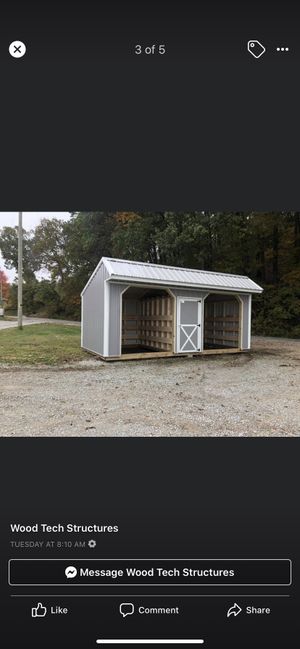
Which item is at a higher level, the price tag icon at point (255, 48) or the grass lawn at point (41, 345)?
the price tag icon at point (255, 48)

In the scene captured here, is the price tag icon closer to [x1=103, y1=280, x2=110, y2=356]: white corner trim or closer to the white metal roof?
the white metal roof

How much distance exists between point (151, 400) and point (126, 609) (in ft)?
10.2

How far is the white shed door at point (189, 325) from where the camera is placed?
818 centimetres

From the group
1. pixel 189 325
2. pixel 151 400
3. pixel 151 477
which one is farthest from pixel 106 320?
pixel 151 477

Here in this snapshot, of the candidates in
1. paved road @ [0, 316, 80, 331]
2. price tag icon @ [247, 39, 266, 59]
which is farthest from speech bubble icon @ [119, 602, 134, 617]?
paved road @ [0, 316, 80, 331]

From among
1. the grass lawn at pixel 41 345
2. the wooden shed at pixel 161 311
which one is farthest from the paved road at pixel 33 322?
the wooden shed at pixel 161 311

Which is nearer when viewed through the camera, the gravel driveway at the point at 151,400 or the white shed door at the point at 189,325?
the gravel driveway at the point at 151,400

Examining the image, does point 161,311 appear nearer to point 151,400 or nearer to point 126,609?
point 151,400

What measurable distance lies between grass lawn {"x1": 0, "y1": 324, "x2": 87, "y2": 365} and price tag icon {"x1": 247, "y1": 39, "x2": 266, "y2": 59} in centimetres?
633

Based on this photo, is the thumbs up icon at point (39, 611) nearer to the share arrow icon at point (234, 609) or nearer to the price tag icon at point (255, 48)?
the share arrow icon at point (234, 609)

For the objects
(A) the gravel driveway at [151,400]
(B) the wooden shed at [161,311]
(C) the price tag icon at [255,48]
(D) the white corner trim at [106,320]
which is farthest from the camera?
(B) the wooden shed at [161,311]

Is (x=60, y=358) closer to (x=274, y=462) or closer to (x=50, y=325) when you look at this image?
(x=50, y=325)

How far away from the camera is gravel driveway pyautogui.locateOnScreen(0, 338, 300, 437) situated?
286cm

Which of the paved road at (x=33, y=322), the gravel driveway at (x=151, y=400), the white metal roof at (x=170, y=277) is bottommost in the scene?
the gravel driveway at (x=151, y=400)
